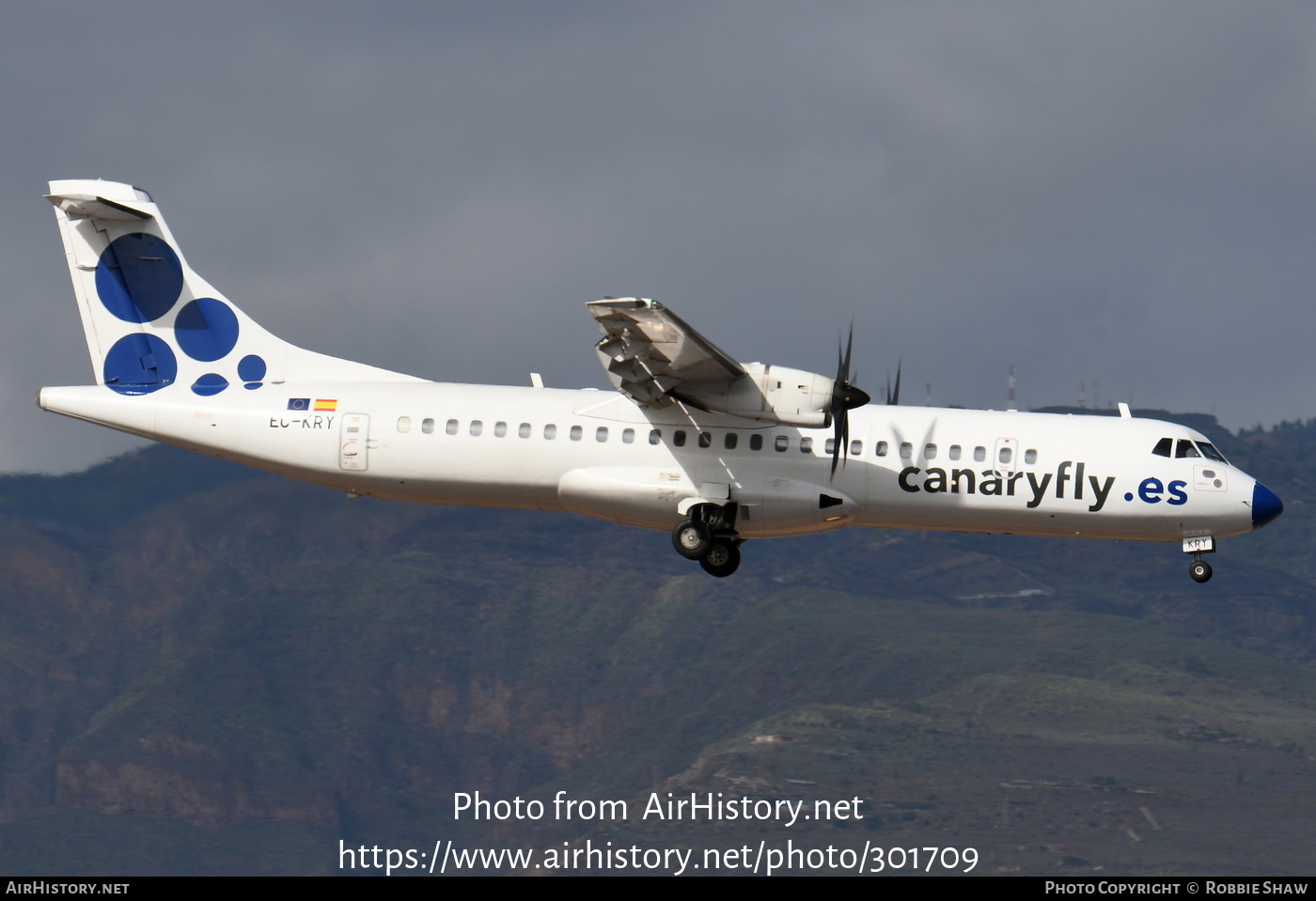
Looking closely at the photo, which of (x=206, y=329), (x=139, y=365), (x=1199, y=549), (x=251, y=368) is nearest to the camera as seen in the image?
(x=1199, y=549)

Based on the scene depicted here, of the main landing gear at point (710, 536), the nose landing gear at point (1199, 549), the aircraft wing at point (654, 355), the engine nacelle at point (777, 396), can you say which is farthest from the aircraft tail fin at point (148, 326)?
the nose landing gear at point (1199, 549)

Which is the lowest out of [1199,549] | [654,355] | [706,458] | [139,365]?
[1199,549]

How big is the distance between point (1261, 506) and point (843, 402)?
9312 mm

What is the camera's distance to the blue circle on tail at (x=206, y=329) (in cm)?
3625

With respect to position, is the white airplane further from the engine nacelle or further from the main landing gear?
the engine nacelle

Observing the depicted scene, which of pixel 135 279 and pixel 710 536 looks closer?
pixel 710 536

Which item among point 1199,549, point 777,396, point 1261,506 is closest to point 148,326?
point 777,396

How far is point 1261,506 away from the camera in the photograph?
34.2 m

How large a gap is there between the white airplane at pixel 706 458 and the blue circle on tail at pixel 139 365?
1.61 feet

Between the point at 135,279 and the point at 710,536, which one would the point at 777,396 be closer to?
the point at 710,536

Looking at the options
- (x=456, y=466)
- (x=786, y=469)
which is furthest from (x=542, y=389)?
(x=786, y=469)

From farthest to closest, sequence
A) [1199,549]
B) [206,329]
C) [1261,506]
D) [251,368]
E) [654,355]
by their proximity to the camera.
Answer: [206,329] → [251,368] → [1199,549] → [1261,506] → [654,355]
